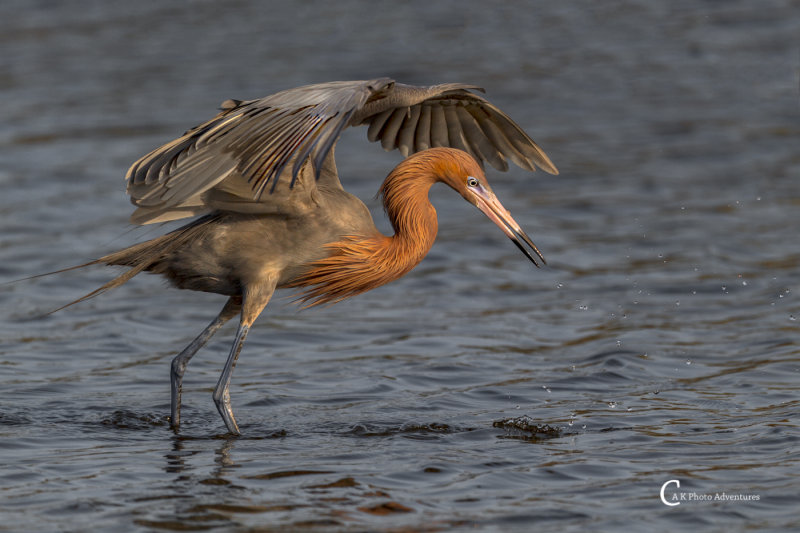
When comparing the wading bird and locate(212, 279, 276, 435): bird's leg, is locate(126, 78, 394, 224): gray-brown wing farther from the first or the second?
locate(212, 279, 276, 435): bird's leg

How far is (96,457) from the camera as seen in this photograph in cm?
650

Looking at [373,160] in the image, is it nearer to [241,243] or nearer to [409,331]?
[409,331]

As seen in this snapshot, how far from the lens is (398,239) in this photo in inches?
289

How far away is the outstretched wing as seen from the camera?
20.3 ft

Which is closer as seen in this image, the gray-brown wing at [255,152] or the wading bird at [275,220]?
the gray-brown wing at [255,152]

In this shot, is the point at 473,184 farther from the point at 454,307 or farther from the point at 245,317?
the point at 454,307

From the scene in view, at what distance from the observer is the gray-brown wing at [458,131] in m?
7.99

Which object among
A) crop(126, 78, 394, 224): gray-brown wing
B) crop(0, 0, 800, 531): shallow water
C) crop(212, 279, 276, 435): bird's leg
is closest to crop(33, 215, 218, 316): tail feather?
crop(126, 78, 394, 224): gray-brown wing

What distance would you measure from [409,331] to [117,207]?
4.36m

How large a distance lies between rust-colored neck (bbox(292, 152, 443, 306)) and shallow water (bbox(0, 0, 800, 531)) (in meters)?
0.79

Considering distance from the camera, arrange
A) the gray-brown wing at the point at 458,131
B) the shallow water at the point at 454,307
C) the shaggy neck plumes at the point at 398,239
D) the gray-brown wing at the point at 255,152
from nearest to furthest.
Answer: the shallow water at the point at 454,307 → the gray-brown wing at the point at 255,152 → the shaggy neck plumes at the point at 398,239 → the gray-brown wing at the point at 458,131

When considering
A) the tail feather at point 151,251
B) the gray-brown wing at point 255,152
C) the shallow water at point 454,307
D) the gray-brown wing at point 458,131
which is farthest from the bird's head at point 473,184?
the tail feather at point 151,251

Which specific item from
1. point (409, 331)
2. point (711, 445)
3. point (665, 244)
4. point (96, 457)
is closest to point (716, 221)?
point (665, 244)

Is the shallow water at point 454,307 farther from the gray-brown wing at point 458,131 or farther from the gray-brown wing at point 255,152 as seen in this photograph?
the gray-brown wing at point 458,131
